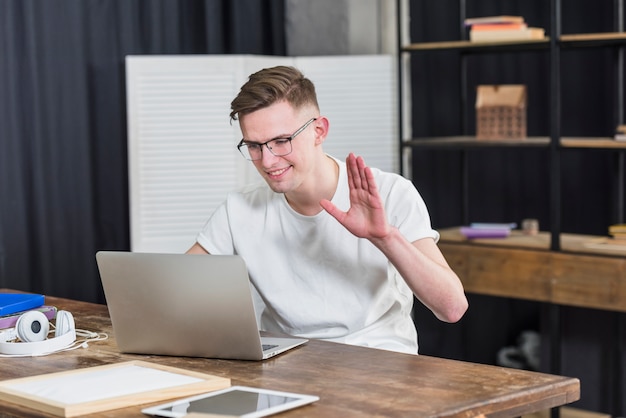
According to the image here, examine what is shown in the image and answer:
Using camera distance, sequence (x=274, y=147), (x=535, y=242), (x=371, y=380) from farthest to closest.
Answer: (x=535, y=242) < (x=274, y=147) < (x=371, y=380)

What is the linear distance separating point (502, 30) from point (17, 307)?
236 cm

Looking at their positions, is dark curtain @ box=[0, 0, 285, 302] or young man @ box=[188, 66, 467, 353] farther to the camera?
dark curtain @ box=[0, 0, 285, 302]

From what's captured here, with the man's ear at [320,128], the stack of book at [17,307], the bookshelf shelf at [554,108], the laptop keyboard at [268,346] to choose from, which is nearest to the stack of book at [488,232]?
the bookshelf shelf at [554,108]

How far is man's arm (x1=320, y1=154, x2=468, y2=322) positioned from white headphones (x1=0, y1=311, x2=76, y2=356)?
65 centimetres

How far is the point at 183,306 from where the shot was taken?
2014 mm

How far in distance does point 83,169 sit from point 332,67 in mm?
1182

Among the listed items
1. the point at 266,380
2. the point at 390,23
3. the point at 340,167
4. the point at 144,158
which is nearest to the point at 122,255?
the point at 266,380

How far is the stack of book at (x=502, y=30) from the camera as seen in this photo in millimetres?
3928

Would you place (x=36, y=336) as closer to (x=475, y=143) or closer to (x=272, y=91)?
(x=272, y=91)

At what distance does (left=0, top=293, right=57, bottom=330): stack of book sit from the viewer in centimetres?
239

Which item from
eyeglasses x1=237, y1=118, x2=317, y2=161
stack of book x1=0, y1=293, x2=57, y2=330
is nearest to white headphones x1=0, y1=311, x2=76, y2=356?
stack of book x1=0, y1=293, x2=57, y2=330

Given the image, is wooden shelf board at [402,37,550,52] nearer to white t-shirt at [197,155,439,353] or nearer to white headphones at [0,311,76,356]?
white t-shirt at [197,155,439,353]

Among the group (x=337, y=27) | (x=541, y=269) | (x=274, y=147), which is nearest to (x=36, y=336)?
(x=274, y=147)

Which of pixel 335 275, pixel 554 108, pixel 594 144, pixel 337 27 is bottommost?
pixel 335 275
